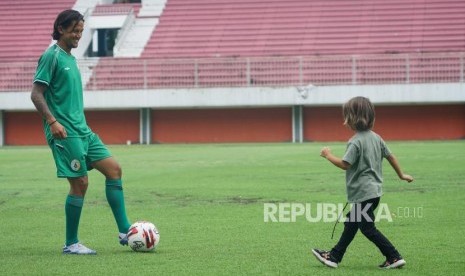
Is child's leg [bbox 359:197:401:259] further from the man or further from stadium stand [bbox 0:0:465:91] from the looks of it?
stadium stand [bbox 0:0:465:91]

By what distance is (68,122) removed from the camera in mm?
9180

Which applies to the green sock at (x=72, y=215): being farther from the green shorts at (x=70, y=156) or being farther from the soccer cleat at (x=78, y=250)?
the green shorts at (x=70, y=156)

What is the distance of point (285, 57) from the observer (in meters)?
39.2

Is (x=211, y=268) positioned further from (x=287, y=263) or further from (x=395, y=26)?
(x=395, y=26)

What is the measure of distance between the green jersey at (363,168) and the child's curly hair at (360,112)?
0.33 ft

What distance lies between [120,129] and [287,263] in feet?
109

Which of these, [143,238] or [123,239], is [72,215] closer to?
[123,239]

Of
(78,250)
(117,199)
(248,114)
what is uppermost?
(117,199)

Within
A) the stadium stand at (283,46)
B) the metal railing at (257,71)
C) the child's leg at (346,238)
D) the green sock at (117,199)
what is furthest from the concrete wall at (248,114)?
the child's leg at (346,238)

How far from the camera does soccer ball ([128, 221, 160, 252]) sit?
9.12 meters

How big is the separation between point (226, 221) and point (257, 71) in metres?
28.2

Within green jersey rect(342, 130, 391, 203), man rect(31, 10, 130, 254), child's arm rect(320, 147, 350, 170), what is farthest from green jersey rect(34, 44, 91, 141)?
green jersey rect(342, 130, 391, 203)

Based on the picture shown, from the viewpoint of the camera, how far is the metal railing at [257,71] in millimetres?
38125

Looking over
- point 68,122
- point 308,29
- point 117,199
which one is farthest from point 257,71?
point 68,122
